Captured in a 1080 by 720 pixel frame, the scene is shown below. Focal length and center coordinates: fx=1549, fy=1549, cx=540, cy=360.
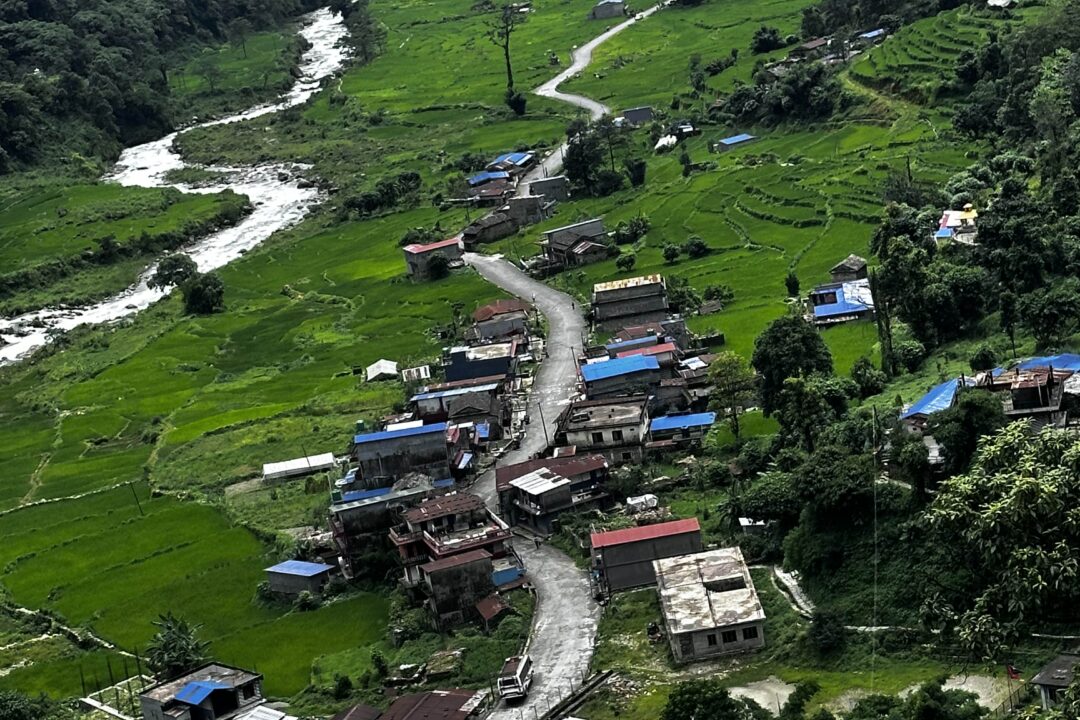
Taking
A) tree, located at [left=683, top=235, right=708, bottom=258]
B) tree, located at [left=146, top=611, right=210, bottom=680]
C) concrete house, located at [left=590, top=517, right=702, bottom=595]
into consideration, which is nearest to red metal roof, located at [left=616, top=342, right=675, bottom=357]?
tree, located at [left=683, top=235, right=708, bottom=258]

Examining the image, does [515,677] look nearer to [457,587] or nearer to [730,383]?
[457,587]

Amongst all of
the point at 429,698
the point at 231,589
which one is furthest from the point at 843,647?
the point at 231,589

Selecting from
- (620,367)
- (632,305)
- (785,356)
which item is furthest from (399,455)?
(632,305)

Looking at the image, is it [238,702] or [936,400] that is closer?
[238,702]

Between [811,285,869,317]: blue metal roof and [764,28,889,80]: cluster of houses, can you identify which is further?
[764,28,889,80]: cluster of houses

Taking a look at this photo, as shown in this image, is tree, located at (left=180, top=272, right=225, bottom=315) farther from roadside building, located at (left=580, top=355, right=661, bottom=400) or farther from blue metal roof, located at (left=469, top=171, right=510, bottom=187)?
roadside building, located at (left=580, top=355, right=661, bottom=400)

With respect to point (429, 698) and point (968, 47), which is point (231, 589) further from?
point (968, 47)
